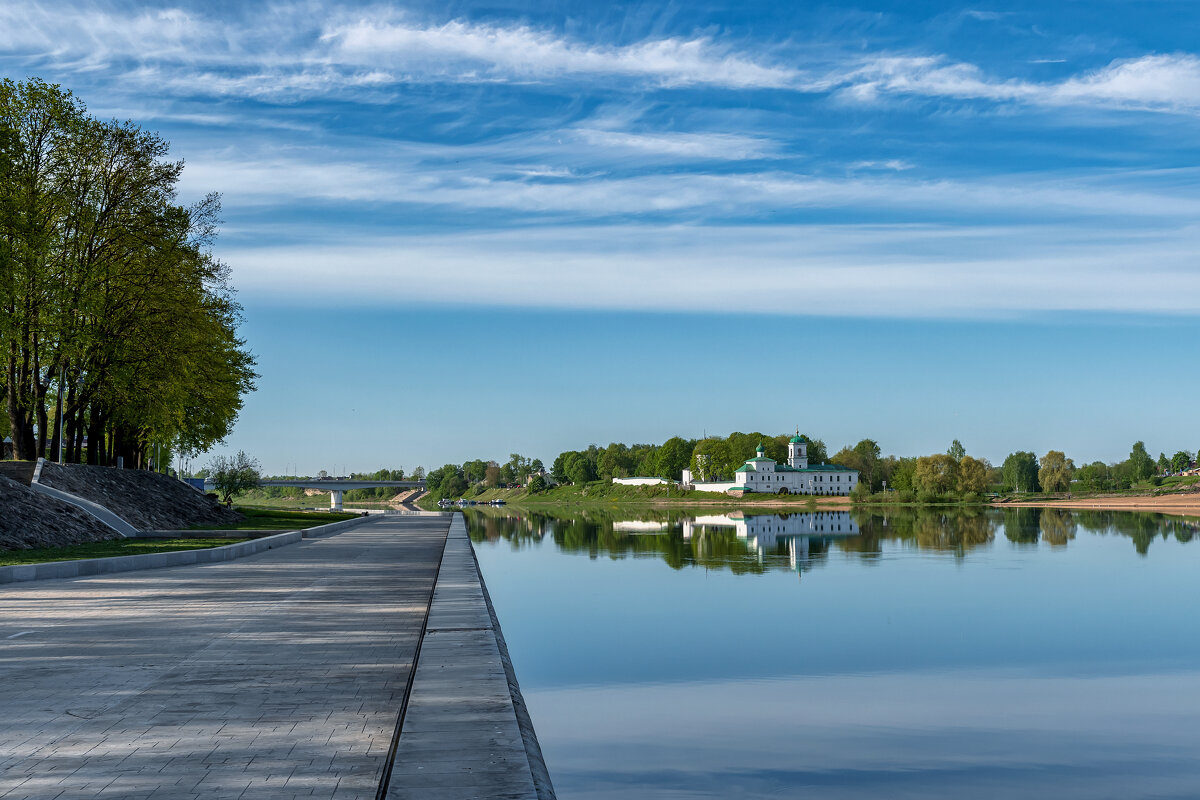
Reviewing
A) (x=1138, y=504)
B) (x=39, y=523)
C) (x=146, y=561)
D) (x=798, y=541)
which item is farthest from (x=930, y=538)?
(x=1138, y=504)

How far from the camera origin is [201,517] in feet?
157

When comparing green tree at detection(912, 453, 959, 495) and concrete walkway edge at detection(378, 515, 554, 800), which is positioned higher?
green tree at detection(912, 453, 959, 495)

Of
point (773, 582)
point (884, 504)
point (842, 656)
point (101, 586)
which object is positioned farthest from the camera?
point (884, 504)

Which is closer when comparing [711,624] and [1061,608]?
[711,624]

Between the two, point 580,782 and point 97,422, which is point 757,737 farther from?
point 97,422

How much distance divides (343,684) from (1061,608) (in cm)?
1761

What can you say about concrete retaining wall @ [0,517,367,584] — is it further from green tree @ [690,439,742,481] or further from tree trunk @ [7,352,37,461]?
green tree @ [690,439,742,481]

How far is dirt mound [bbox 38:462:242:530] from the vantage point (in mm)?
36000

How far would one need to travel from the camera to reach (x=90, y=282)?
3800 centimetres

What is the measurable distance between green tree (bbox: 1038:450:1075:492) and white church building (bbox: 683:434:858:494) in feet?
92.1

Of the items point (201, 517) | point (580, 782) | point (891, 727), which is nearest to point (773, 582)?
point (891, 727)

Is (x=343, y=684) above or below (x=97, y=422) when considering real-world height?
below

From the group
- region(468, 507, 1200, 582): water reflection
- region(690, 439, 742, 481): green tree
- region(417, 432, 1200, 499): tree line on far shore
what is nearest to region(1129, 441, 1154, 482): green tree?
region(417, 432, 1200, 499): tree line on far shore

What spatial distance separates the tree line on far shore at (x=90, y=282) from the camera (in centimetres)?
3619
